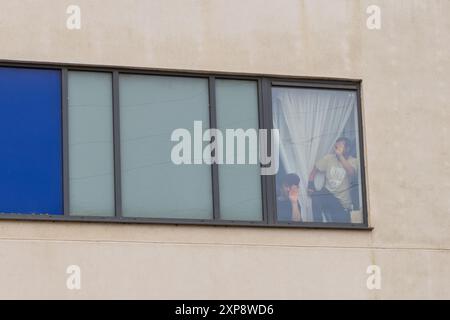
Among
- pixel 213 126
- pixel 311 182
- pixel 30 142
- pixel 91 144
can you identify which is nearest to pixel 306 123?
pixel 311 182

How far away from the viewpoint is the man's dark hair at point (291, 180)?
1850cm

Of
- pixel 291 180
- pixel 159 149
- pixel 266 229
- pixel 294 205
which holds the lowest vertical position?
pixel 266 229

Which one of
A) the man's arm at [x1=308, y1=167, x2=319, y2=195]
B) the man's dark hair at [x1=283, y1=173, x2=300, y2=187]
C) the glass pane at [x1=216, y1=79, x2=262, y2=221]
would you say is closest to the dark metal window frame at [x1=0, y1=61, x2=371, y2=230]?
the glass pane at [x1=216, y1=79, x2=262, y2=221]

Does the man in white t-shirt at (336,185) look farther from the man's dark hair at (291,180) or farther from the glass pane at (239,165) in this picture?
the glass pane at (239,165)

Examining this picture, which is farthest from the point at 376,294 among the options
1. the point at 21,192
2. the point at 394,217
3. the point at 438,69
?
the point at 21,192

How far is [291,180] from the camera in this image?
1853 centimetres

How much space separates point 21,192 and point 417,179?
5.28 m

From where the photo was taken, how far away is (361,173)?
18.8 metres

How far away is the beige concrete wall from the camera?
1733cm

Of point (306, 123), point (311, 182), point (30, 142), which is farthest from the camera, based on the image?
point (306, 123)

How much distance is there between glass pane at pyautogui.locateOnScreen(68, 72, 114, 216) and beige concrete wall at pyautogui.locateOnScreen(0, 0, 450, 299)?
0.29m

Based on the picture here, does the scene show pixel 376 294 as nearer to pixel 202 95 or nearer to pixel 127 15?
pixel 202 95

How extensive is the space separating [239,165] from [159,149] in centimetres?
108

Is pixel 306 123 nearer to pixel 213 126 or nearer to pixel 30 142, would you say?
pixel 213 126
